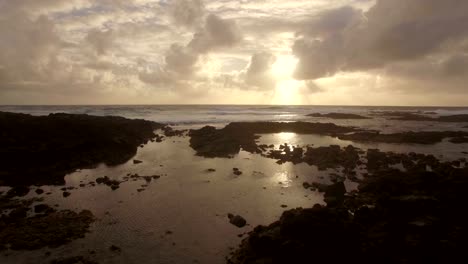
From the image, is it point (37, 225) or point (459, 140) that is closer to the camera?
point (37, 225)

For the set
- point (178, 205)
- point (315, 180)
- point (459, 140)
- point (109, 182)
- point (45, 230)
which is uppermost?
point (459, 140)

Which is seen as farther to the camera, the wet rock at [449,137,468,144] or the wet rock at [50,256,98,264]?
the wet rock at [449,137,468,144]

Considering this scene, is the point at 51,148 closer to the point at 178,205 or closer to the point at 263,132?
the point at 178,205

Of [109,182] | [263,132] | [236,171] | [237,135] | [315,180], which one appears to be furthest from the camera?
[263,132]

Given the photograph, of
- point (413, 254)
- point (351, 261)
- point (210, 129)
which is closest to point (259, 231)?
point (351, 261)

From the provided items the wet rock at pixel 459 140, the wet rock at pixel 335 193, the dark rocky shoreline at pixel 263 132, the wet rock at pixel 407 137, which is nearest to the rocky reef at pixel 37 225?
the wet rock at pixel 335 193

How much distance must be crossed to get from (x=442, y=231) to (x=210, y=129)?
48.0m

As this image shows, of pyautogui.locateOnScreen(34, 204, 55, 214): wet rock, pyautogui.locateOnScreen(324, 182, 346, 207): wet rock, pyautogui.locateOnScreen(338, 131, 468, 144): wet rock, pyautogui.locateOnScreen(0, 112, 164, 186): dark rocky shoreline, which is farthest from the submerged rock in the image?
pyautogui.locateOnScreen(338, 131, 468, 144): wet rock

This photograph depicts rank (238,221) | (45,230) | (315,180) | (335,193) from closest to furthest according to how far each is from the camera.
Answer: (45,230)
(238,221)
(335,193)
(315,180)

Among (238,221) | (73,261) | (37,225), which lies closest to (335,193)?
(238,221)

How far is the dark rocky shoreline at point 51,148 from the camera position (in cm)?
3069

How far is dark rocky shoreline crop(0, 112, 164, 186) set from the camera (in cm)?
3069

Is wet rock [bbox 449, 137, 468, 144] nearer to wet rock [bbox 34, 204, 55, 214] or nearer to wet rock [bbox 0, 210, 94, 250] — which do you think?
wet rock [bbox 0, 210, 94, 250]

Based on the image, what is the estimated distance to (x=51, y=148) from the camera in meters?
36.2
